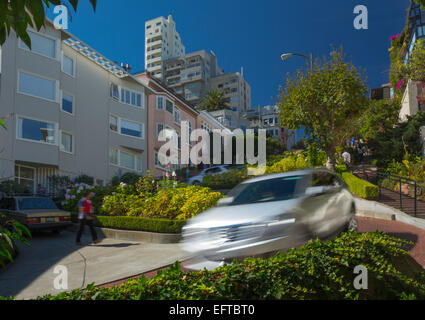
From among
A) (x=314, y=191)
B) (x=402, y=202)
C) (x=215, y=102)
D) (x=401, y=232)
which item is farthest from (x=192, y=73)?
(x=314, y=191)

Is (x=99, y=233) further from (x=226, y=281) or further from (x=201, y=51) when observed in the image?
(x=201, y=51)

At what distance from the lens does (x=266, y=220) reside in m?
5.75

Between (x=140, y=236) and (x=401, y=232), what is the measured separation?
8.45 metres

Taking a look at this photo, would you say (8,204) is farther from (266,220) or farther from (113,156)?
(113,156)

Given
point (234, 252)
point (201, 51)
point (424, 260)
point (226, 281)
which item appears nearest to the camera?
point (226, 281)

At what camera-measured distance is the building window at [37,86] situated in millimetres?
22172

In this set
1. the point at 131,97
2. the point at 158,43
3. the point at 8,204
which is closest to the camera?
the point at 8,204

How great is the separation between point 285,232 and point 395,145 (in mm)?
22028

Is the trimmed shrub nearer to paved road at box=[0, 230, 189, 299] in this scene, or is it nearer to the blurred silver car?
paved road at box=[0, 230, 189, 299]

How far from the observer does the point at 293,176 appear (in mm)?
7410

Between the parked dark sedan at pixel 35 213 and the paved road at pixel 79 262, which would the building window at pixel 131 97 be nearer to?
the parked dark sedan at pixel 35 213

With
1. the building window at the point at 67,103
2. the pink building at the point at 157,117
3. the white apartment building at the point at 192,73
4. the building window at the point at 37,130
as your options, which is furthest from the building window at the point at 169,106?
the white apartment building at the point at 192,73

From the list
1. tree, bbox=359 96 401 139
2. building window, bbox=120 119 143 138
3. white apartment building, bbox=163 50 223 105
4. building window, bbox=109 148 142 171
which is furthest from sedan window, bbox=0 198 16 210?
white apartment building, bbox=163 50 223 105
